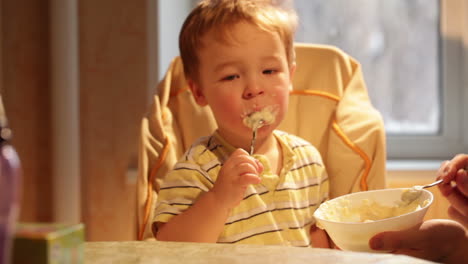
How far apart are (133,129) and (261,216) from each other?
103cm

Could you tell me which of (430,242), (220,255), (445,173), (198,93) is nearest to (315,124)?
(198,93)

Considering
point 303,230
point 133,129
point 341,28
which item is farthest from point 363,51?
point 303,230

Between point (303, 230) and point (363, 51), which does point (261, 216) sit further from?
point (363, 51)

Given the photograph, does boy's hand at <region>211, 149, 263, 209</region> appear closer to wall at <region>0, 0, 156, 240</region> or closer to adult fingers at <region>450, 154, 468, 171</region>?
adult fingers at <region>450, 154, 468, 171</region>

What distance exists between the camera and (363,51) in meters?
2.45

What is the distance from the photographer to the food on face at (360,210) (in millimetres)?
1038

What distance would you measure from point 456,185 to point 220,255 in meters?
0.65

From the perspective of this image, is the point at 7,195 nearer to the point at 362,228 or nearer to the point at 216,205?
the point at 362,228

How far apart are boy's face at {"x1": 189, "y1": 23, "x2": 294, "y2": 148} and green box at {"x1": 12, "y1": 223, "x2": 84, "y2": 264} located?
789 mm

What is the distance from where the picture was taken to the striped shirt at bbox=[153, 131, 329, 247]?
1.28m

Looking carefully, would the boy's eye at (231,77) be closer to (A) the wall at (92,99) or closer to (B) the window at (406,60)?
(A) the wall at (92,99)

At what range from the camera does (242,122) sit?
129 cm

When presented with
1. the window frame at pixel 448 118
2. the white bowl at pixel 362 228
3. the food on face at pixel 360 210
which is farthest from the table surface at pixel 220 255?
the window frame at pixel 448 118

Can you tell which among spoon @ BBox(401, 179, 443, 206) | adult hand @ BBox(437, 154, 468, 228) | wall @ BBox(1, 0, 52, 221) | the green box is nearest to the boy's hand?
spoon @ BBox(401, 179, 443, 206)
